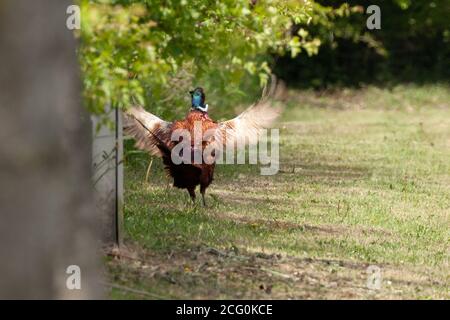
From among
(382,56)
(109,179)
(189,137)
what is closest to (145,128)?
(189,137)

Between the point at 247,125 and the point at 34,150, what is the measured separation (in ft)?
19.9

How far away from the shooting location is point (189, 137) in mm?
9555

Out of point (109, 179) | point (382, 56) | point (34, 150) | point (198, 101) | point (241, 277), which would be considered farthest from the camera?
point (382, 56)

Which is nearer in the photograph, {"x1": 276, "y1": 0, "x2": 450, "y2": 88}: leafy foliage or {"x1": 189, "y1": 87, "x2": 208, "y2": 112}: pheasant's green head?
{"x1": 189, "y1": 87, "x2": 208, "y2": 112}: pheasant's green head

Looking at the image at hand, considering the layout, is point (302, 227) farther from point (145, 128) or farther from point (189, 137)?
point (145, 128)

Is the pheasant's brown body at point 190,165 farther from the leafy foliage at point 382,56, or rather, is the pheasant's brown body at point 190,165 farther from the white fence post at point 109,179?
the leafy foliage at point 382,56

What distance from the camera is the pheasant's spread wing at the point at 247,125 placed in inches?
394

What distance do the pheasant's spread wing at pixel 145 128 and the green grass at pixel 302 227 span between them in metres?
0.54

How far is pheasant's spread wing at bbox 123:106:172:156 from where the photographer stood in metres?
9.78

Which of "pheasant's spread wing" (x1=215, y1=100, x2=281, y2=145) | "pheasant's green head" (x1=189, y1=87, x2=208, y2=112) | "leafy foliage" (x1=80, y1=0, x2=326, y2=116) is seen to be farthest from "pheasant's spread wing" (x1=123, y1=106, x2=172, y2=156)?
"leafy foliage" (x1=80, y1=0, x2=326, y2=116)

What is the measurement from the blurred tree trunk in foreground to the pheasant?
16.4 ft

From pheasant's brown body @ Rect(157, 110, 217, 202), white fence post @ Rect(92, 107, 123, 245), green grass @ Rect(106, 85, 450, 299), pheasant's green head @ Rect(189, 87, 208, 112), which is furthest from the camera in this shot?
pheasant's green head @ Rect(189, 87, 208, 112)

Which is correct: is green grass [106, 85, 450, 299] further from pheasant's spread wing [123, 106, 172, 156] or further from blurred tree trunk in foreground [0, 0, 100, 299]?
blurred tree trunk in foreground [0, 0, 100, 299]

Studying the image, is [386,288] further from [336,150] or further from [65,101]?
[336,150]
